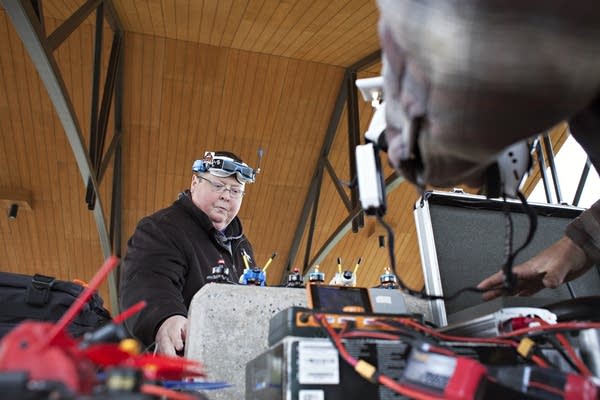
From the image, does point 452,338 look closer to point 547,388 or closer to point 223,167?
point 547,388

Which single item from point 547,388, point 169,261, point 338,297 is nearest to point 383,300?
point 338,297

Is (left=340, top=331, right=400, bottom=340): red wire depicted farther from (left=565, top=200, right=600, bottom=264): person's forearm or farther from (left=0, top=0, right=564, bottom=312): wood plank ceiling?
(left=0, top=0, right=564, bottom=312): wood plank ceiling

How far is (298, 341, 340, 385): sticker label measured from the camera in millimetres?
715

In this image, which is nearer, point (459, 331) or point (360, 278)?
point (459, 331)

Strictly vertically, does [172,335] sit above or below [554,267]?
below

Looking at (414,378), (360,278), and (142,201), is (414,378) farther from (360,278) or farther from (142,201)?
(360,278)

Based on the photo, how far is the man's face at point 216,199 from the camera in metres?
2.48

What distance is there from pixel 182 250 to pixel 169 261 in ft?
0.38

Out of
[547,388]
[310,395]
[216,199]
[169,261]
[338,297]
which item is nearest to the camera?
[547,388]

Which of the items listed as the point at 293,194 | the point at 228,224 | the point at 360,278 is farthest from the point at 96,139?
the point at 360,278

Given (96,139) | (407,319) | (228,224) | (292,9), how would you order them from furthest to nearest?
(96,139) < (292,9) < (228,224) < (407,319)

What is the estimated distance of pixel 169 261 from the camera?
1.99m

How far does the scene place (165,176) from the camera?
8641mm

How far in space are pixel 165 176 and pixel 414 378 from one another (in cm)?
837
